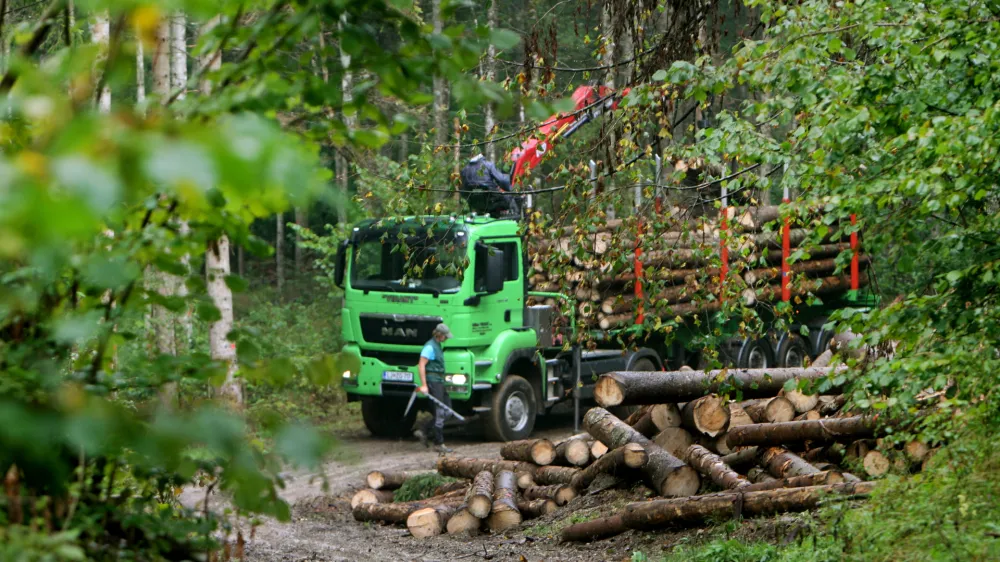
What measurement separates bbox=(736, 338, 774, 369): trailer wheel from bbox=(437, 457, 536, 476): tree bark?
5.73 meters

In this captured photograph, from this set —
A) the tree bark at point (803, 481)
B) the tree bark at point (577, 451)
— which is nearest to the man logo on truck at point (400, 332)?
the tree bark at point (577, 451)

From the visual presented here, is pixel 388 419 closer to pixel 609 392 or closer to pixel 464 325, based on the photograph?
pixel 464 325

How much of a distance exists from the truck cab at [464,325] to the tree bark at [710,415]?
4278 millimetres

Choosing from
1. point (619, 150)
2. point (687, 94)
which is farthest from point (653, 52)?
point (687, 94)

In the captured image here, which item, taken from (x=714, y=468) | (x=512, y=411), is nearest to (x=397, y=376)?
(x=512, y=411)

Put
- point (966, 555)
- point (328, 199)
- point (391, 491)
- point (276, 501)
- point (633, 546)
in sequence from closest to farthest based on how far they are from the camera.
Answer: point (328, 199)
point (276, 501)
point (966, 555)
point (633, 546)
point (391, 491)

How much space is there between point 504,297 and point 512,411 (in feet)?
5.04

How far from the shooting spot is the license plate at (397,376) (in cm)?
1339

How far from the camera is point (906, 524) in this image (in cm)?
512

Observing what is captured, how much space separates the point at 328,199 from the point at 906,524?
3.83 meters

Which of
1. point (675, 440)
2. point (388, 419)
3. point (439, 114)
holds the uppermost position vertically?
point (439, 114)

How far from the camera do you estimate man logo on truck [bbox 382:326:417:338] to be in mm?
13539

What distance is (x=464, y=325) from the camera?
13.3 m

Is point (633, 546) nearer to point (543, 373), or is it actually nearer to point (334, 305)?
point (543, 373)
